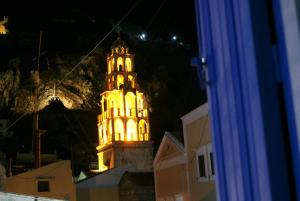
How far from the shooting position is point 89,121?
4103 cm

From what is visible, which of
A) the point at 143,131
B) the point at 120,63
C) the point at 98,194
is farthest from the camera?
the point at 120,63

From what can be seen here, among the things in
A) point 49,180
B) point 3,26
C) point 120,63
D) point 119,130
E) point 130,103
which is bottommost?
point 49,180

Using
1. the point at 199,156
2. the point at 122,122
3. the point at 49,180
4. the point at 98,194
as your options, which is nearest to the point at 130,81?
the point at 122,122

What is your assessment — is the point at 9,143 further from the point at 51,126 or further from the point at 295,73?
the point at 295,73

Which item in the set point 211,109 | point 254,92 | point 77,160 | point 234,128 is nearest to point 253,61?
point 254,92

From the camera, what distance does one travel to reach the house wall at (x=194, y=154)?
1703cm

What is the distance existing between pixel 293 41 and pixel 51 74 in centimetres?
3508

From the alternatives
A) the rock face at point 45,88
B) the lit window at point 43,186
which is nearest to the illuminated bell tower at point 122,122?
the rock face at point 45,88

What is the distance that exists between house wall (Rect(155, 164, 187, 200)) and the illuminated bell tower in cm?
1317

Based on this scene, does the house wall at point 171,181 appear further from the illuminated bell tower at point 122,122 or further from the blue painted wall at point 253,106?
the blue painted wall at point 253,106

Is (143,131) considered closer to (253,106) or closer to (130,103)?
→ (130,103)

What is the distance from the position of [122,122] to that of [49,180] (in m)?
11.2

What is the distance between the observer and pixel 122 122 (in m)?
36.9

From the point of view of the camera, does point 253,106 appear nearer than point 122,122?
Yes
